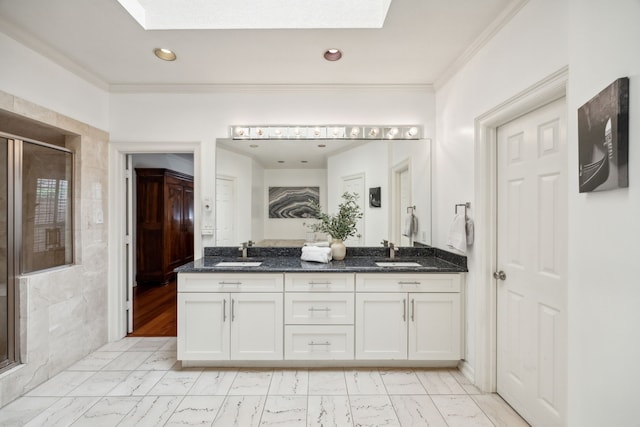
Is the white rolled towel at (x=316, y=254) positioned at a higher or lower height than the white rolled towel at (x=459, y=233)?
lower

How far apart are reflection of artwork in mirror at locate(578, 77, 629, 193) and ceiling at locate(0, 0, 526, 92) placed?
1.02m

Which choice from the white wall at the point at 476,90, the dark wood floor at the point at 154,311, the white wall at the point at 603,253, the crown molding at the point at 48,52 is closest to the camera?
the white wall at the point at 603,253

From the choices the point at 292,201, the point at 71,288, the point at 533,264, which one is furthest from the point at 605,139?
the point at 71,288

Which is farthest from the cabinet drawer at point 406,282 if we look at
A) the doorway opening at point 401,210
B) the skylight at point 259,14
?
the skylight at point 259,14

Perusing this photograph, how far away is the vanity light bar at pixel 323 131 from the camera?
9.11 ft

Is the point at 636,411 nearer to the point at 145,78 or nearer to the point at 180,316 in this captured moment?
the point at 180,316

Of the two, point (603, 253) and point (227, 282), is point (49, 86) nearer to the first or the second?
point (227, 282)

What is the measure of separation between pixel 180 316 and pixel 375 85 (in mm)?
2721

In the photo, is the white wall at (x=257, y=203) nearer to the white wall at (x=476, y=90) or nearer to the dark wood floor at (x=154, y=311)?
the dark wood floor at (x=154, y=311)

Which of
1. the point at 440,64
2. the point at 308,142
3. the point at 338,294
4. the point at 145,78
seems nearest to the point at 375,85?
the point at 440,64

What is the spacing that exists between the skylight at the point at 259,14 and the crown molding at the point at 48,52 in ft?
2.88

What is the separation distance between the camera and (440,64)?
2.39m

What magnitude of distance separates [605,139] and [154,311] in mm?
4385

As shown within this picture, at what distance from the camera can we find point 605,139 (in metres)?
1.00
